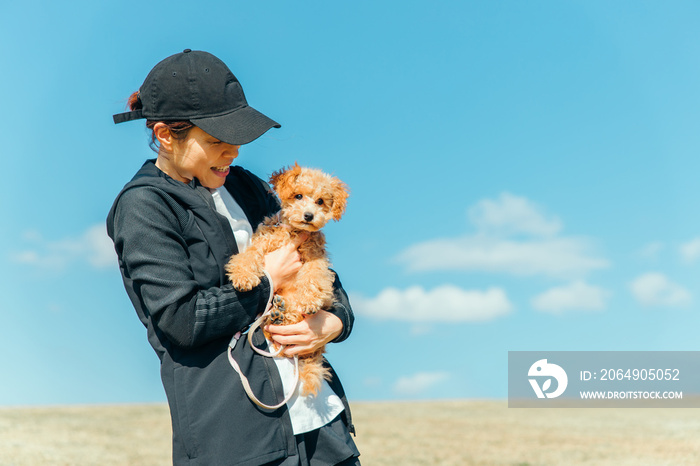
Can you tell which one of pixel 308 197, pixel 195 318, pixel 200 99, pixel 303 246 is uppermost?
pixel 200 99

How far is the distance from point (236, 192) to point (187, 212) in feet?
1.77

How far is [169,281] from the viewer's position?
2.84 m

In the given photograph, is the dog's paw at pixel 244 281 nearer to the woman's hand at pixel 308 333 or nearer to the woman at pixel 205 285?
the woman at pixel 205 285

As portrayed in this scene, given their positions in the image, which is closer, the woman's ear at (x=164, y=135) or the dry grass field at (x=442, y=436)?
the woman's ear at (x=164, y=135)

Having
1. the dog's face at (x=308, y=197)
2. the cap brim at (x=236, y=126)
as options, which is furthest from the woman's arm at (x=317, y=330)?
the cap brim at (x=236, y=126)

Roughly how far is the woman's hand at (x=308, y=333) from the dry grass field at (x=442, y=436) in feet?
34.3

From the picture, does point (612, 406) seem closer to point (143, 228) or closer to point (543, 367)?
point (543, 367)

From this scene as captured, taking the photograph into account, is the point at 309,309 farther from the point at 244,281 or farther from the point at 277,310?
the point at 244,281

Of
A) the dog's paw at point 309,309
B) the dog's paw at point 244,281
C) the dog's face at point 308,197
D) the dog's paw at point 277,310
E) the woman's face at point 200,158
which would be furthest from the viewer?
→ the dog's face at point 308,197

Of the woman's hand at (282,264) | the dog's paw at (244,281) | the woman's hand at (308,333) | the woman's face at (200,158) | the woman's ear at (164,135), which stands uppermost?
the woman's ear at (164,135)

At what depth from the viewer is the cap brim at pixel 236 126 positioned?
3020 mm

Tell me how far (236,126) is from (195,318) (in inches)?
35.4

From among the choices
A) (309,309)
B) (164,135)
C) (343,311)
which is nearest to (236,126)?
(164,135)

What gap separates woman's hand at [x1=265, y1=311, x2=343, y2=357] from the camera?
321cm
